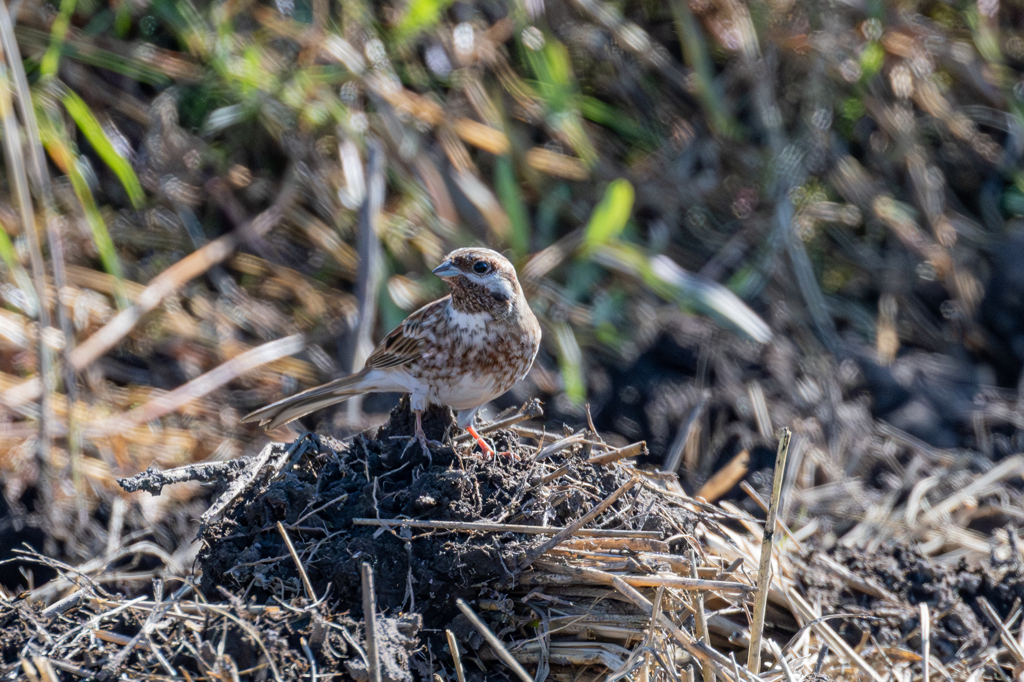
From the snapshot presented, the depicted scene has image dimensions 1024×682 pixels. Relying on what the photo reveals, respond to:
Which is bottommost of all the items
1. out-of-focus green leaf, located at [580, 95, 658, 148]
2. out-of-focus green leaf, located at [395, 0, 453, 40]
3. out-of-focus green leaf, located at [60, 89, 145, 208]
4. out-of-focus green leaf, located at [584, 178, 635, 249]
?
out-of-focus green leaf, located at [584, 178, 635, 249]

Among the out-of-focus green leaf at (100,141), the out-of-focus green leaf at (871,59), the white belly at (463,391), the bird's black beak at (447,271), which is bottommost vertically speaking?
the white belly at (463,391)

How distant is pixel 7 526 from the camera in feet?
15.5

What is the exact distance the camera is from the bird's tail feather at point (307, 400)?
443 centimetres

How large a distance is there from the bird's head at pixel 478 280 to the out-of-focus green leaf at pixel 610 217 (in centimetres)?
241

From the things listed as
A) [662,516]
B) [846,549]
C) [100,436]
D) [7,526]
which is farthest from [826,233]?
[7,526]

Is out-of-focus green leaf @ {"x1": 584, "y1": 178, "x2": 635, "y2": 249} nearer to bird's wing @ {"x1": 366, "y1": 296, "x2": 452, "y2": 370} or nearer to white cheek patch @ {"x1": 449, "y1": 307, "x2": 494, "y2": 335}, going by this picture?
bird's wing @ {"x1": 366, "y1": 296, "x2": 452, "y2": 370}

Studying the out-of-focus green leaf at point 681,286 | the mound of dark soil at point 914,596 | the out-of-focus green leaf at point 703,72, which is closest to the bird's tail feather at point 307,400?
the mound of dark soil at point 914,596

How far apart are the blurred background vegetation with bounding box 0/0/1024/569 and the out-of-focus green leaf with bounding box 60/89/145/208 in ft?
0.07

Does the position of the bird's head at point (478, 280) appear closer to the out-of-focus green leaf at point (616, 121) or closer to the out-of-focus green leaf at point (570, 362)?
the out-of-focus green leaf at point (570, 362)

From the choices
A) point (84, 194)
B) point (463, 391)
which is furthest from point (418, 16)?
point (463, 391)

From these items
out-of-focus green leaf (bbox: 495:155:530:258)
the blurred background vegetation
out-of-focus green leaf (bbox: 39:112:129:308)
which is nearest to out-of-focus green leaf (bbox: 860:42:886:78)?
the blurred background vegetation

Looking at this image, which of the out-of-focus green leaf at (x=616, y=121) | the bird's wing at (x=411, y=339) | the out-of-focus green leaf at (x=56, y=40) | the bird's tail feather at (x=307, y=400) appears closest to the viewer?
the bird's wing at (x=411, y=339)

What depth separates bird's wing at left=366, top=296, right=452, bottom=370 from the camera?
13.9 feet

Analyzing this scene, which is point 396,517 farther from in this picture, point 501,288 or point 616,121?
point 616,121
